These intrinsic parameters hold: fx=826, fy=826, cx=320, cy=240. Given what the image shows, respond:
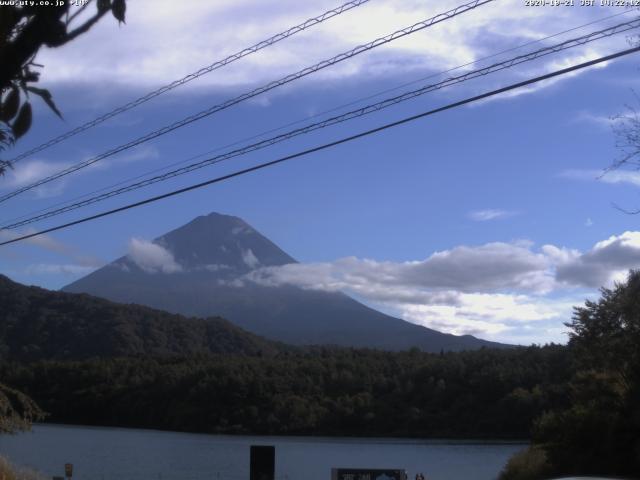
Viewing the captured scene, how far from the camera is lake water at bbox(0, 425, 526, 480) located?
106ft

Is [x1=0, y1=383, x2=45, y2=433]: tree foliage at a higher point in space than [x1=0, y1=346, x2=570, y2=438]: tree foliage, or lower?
lower

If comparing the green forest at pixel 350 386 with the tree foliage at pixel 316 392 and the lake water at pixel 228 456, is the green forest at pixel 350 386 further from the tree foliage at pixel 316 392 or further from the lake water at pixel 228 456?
the lake water at pixel 228 456

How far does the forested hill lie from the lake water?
2178 centimetres

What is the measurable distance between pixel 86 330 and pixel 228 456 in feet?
145

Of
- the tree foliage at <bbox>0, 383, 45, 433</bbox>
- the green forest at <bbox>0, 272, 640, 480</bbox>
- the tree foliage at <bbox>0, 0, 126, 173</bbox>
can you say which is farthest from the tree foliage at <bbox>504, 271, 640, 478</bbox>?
the tree foliage at <bbox>0, 0, 126, 173</bbox>

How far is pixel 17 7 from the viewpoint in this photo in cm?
349

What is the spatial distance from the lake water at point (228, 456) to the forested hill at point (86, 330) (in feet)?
71.5

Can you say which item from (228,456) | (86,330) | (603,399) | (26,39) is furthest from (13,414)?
(86,330)

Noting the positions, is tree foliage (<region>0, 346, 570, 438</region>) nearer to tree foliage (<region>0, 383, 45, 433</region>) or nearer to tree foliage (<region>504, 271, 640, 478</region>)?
tree foliage (<region>504, 271, 640, 478</region>)

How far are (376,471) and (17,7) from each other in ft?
51.8

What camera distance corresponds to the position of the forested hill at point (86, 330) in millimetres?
71312

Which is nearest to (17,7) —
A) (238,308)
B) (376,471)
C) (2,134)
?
(2,134)

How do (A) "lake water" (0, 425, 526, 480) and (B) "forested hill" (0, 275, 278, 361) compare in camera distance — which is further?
(B) "forested hill" (0, 275, 278, 361)

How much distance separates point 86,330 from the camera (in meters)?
78.2
